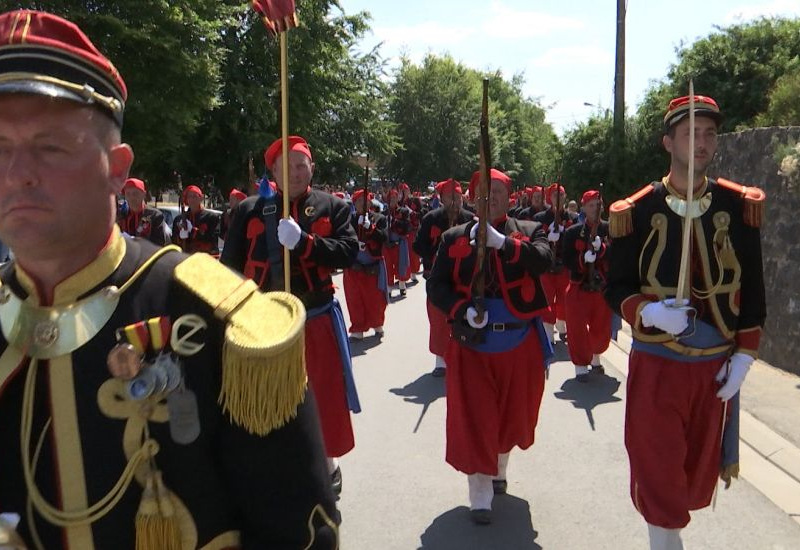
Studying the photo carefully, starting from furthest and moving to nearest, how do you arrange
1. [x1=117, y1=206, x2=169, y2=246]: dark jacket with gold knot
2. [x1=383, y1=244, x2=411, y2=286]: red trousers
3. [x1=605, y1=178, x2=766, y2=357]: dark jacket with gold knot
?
[x1=383, y1=244, x2=411, y2=286]: red trousers, [x1=117, y1=206, x2=169, y2=246]: dark jacket with gold knot, [x1=605, y1=178, x2=766, y2=357]: dark jacket with gold knot

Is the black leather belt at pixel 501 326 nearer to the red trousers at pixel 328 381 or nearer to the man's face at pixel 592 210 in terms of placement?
the red trousers at pixel 328 381

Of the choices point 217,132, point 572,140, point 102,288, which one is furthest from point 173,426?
point 217,132

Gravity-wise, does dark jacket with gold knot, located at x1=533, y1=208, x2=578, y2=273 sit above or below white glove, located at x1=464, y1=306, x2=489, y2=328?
below

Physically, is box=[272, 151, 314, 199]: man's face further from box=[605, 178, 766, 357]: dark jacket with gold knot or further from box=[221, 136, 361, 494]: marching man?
box=[605, 178, 766, 357]: dark jacket with gold knot

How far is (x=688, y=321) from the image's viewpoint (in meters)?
3.44

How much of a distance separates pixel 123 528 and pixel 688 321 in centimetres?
262

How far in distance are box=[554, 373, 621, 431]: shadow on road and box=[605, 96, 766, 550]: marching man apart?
2938 millimetres

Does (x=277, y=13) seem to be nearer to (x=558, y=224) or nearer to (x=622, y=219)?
(x=622, y=219)

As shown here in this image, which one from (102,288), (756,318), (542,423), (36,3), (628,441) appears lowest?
(542,423)

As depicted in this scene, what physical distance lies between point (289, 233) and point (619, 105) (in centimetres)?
1643

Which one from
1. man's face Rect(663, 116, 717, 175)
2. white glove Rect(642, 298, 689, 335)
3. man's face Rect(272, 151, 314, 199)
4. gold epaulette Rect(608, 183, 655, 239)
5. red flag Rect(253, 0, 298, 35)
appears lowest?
white glove Rect(642, 298, 689, 335)

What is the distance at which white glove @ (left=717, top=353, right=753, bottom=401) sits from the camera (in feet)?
11.5

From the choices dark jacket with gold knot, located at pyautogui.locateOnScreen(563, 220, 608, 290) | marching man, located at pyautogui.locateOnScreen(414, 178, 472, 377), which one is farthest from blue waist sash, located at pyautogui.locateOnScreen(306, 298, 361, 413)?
dark jacket with gold knot, located at pyautogui.locateOnScreen(563, 220, 608, 290)

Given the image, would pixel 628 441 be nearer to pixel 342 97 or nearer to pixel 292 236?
pixel 292 236
